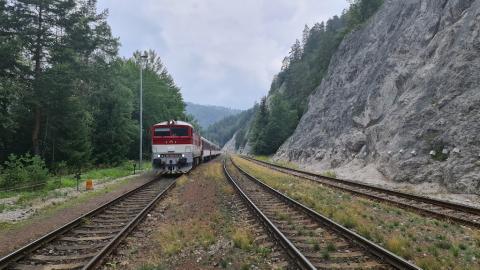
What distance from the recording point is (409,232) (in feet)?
29.5

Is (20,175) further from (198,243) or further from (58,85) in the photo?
(198,243)

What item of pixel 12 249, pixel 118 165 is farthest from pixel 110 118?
pixel 12 249

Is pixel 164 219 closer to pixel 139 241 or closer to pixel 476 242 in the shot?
pixel 139 241

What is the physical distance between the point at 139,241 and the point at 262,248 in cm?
292

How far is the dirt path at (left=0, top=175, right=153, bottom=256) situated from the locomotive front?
336 inches

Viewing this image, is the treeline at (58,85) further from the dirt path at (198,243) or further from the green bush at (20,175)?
the dirt path at (198,243)

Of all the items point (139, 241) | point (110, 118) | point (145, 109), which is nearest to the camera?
point (139, 241)

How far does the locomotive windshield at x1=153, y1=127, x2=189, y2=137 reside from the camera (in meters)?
25.9

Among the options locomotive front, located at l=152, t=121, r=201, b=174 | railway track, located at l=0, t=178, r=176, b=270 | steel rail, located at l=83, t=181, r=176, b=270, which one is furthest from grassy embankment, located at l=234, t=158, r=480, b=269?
locomotive front, located at l=152, t=121, r=201, b=174

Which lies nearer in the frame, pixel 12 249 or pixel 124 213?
pixel 12 249

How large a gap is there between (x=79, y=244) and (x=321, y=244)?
5204 mm

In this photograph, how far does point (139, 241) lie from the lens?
28.5ft

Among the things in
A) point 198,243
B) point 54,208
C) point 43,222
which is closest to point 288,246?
point 198,243

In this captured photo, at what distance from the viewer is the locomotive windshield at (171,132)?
25.9 metres
